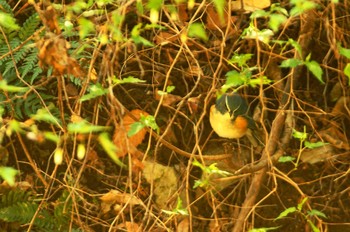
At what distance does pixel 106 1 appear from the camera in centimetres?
210

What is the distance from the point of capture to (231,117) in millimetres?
2402

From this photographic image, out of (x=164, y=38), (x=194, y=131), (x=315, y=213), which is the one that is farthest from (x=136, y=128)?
(x=315, y=213)

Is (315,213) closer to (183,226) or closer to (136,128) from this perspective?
(183,226)

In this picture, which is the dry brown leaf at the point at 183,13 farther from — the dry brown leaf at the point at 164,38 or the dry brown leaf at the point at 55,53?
the dry brown leaf at the point at 55,53

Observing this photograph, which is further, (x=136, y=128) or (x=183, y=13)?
(x=183, y=13)

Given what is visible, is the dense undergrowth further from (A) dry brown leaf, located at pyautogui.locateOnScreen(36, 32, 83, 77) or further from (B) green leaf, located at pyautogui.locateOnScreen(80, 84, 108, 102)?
(A) dry brown leaf, located at pyautogui.locateOnScreen(36, 32, 83, 77)

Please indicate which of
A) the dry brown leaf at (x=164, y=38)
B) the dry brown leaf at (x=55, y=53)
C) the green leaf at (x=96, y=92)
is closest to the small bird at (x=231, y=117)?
the dry brown leaf at (x=164, y=38)

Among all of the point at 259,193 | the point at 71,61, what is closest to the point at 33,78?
the point at 71,61

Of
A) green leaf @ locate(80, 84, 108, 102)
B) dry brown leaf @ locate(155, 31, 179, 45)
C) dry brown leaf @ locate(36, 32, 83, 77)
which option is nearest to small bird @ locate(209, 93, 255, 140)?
dry brown leaf @ locate(155, 31, 179, 45)

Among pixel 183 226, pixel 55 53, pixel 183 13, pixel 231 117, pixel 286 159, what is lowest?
pixel 183 226

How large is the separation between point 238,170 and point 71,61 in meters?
0.92

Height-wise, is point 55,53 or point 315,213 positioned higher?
point 55,53

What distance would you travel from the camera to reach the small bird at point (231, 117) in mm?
2375

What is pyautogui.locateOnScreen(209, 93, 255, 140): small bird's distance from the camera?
2375 mm
